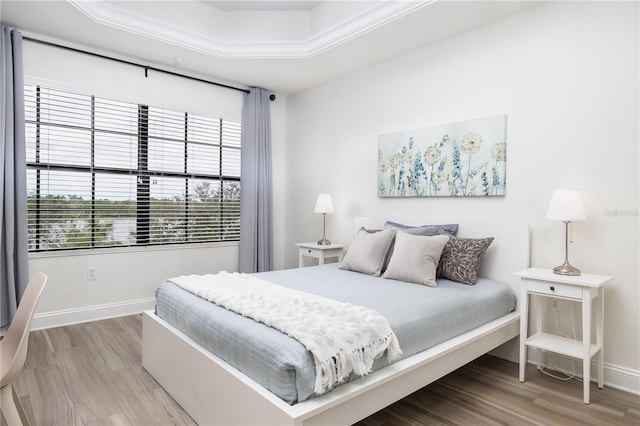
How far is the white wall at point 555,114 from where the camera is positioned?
96.5 inches

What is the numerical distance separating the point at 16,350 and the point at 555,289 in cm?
274

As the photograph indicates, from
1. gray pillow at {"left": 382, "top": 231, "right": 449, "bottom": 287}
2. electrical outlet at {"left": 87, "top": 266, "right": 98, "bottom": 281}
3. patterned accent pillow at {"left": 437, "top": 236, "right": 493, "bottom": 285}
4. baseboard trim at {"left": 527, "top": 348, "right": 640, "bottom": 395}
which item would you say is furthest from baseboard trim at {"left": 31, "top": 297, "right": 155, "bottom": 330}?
A: baseboard trim at {"left": 527, "top": 348, "right": 640, "bottom": 395}

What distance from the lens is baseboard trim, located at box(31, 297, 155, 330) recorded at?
3.48 meters

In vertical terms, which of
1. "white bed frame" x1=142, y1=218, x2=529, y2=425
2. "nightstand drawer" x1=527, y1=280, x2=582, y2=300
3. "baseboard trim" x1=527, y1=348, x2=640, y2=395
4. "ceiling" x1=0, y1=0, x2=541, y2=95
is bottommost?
"baseboard trim" x1=527, y1=348, x2=640, y2=395

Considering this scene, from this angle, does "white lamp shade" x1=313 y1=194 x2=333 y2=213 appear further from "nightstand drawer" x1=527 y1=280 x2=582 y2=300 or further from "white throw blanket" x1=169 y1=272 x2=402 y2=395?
"nightstand drawer" x1=527 y1=280 x2=582 y2=300

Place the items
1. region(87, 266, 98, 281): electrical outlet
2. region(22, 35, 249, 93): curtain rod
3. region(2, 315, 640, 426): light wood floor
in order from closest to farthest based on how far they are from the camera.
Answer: region(2, 315, 640, 426): light wood floor, region(22, 35, 249, 93): curtain rod, region(87, 266, 98, 281): electrical outlet

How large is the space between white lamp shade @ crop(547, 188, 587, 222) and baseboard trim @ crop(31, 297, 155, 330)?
3.73 meters

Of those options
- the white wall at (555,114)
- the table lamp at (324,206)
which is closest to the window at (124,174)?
the table lamp at (324,206)

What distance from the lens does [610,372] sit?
2492mm

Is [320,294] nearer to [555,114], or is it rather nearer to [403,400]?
[403,400]

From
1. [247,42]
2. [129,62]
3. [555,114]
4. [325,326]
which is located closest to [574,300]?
[555,114]

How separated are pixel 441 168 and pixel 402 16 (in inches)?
49.3

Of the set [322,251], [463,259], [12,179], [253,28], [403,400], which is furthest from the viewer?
[322,251]

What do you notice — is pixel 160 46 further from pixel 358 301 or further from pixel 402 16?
pixel 358 301
